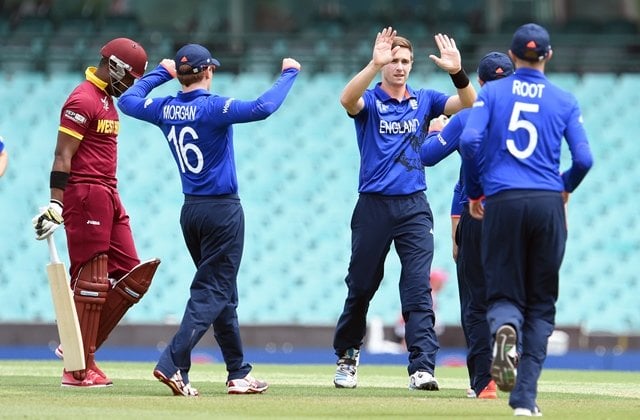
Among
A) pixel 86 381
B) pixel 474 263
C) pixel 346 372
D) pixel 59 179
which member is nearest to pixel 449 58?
pixel 474 263

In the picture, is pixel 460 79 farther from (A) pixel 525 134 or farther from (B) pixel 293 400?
(B) pixel 293 400

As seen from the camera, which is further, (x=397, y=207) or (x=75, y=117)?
(x=397, y=207)

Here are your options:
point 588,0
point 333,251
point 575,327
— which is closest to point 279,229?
point 333,251

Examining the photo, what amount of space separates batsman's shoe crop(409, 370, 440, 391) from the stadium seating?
8596 millimetres

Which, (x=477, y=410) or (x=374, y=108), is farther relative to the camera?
(x=374, y=108)

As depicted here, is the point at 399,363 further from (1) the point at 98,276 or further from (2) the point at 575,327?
(1) the point at 98,276

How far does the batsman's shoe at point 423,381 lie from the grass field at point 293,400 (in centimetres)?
10

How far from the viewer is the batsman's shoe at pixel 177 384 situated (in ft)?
28.6

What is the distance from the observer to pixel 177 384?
8.83 meters

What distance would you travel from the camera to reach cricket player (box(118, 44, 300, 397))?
8977mm

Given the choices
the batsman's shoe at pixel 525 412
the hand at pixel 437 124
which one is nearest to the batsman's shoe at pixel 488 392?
the batsman's shoe at pixel 525 412

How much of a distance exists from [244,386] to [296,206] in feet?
34.6

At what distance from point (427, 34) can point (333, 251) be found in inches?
175

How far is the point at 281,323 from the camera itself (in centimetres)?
1822
